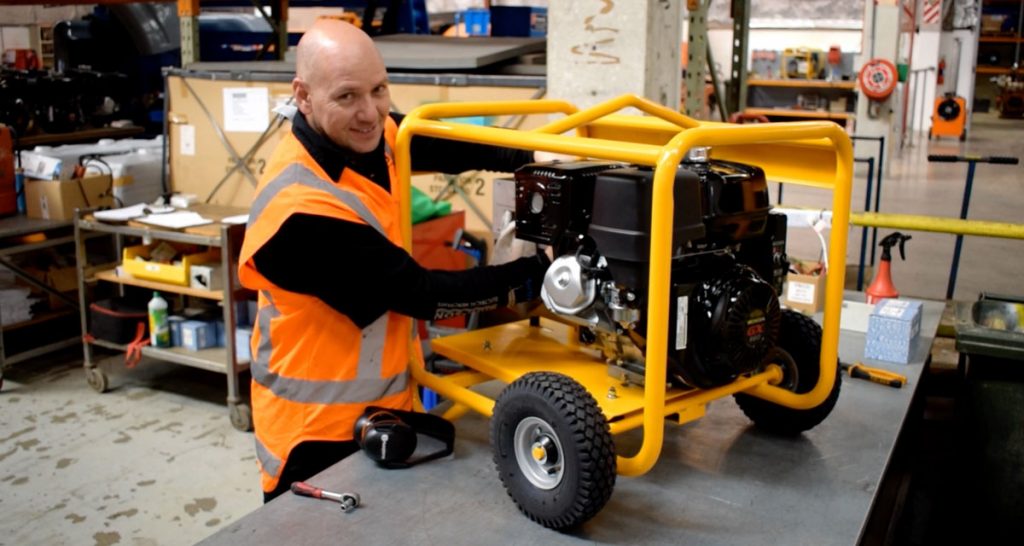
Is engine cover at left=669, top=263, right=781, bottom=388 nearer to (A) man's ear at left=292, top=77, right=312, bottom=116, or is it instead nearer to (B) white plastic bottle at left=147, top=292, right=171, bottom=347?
(A) man's ear at left=292, top=77, right=312, bottom=116

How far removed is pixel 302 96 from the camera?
175 centimetres

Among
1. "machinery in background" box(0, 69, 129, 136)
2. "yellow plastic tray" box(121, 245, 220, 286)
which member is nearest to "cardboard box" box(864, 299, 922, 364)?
"yellow plastic tray" box(121, 245, 220, 286)

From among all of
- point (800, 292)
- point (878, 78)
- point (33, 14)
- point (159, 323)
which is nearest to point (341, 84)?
point (800, 292)

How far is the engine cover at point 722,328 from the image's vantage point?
155 cm

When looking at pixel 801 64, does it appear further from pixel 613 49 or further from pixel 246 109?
pixel 613 49

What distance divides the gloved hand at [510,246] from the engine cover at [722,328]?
0.43 m

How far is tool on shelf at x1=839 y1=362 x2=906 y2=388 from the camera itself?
2.19 metres

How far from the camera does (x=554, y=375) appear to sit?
1.52 metres

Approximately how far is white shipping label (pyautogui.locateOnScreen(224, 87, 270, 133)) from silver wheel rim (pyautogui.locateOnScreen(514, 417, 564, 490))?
144 inches

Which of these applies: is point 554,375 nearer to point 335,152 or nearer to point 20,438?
point 335,152

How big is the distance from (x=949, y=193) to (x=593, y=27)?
6.62 metres

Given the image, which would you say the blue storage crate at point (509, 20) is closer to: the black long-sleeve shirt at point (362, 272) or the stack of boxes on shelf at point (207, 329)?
the stack of boxes on shelf at point (207, 329)

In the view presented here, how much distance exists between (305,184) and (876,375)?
1406mm

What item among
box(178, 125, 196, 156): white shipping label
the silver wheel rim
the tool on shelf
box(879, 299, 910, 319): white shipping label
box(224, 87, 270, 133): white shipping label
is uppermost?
box(224, 87, 270, 133): white shipping label
